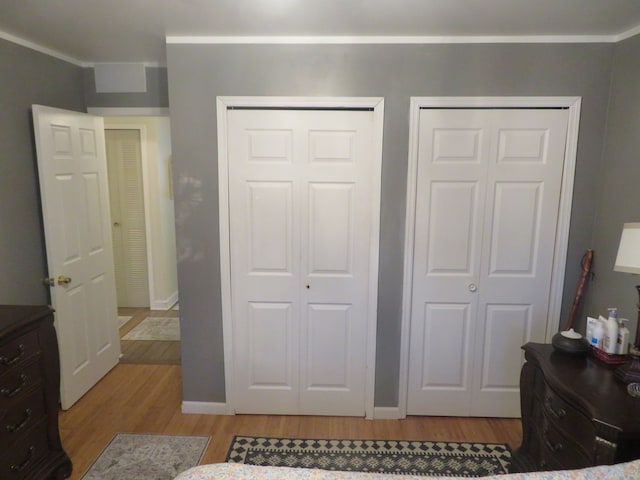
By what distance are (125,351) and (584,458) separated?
353 cm

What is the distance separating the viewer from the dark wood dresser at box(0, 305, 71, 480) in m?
1.79

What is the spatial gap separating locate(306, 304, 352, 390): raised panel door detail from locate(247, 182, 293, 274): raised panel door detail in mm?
380

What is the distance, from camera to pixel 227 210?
2.53 meters

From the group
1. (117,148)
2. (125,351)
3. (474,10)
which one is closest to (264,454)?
(125,351)

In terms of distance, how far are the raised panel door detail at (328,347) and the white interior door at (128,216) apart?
114 inches

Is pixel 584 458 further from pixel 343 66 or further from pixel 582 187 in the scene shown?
pixel 343 66

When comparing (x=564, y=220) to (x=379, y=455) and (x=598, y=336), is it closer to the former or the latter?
(x=598, y=336)

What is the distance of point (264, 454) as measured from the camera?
92.7 inches

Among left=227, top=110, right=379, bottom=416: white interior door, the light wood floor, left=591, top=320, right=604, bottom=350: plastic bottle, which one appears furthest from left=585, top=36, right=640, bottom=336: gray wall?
left=227, top=110, right=379, bottom=416: white interior door

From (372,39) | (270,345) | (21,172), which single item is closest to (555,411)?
(270,345)

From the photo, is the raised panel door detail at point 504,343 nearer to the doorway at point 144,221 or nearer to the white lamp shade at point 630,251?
the white lamp shade at point 630,251

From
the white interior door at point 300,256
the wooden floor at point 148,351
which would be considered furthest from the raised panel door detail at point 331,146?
the wooden floor at point 148,351

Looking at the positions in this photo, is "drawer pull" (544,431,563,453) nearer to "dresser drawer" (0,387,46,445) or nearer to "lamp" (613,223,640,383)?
"lamp" (613,223,640,383)

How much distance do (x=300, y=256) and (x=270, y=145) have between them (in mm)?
715
